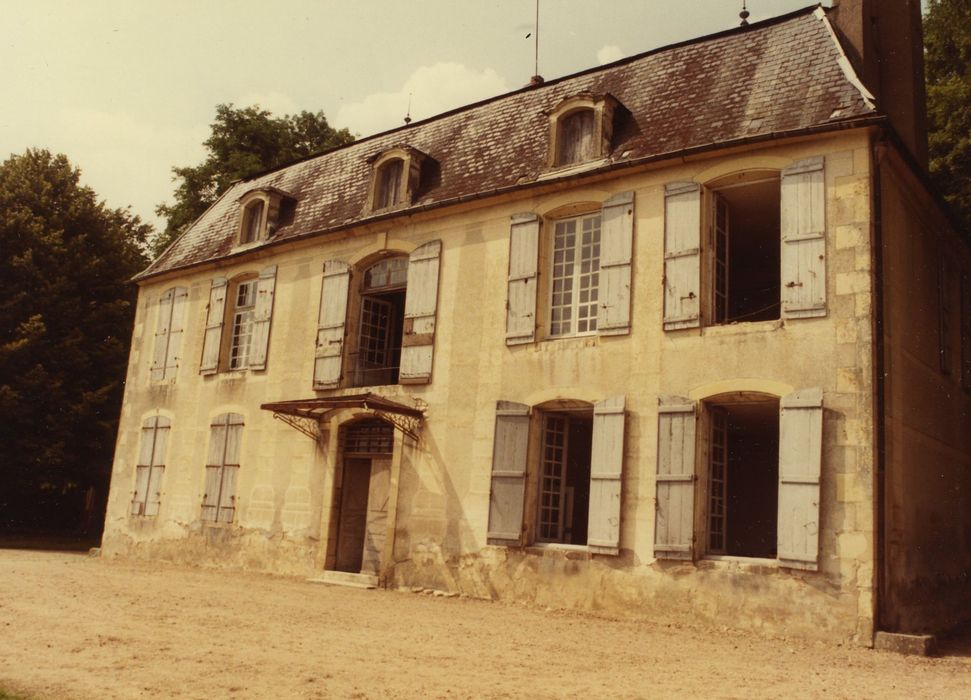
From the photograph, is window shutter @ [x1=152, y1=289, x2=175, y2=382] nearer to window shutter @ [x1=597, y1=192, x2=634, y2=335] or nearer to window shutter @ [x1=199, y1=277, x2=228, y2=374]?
window shutter @ [x1=199, y1=277, x2=228, y2=374]

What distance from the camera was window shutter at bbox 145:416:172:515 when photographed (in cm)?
1611

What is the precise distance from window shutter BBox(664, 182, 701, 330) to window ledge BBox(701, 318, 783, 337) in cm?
19

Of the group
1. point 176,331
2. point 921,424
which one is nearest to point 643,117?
point 921,424

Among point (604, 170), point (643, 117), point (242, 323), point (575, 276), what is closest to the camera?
point (604, 170)

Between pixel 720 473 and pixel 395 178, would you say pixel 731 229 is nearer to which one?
pixel 720 473

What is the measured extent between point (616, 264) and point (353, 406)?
421 centimetres

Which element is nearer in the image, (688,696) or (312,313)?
(688,696)

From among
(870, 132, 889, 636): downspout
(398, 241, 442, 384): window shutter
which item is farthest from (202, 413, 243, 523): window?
(870, 132, 889, 636): downspout

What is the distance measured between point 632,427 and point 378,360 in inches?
220

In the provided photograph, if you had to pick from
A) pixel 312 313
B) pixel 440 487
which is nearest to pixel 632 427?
pixel 440 487

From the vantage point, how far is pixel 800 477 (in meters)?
8.95

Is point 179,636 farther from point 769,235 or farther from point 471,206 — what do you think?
point 769,235

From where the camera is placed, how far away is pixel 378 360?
14.6 metres

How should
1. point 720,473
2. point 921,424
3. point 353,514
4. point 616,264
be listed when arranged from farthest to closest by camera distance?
1. point 353,514
2. point 616,264
3. point 921,424
4. point 720,473
